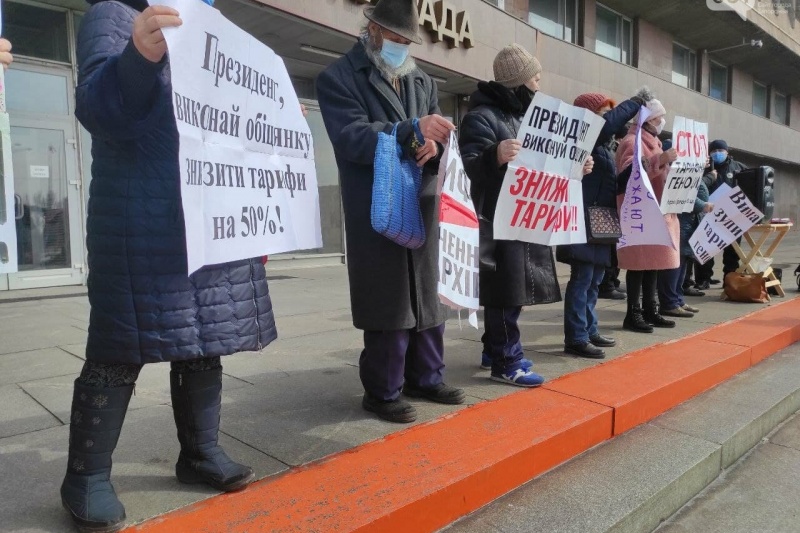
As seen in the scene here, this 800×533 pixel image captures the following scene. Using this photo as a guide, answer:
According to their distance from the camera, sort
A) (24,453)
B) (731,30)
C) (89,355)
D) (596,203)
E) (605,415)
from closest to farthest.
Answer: (89,355)
(24,453)
(605,415)
(596,203)
(731,30)

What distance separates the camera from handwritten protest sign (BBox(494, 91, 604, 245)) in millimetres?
3332

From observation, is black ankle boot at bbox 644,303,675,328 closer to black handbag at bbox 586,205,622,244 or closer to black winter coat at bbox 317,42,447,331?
black handbag at bbox 586,205,622,244

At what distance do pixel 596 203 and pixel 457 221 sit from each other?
208 cm

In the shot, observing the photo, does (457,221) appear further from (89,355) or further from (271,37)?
(271,37)

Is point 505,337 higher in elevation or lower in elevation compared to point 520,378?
higher

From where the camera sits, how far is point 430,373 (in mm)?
3197

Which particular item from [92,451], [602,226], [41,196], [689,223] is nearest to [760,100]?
[689,223]

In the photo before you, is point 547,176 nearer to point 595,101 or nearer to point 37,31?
point 595,101

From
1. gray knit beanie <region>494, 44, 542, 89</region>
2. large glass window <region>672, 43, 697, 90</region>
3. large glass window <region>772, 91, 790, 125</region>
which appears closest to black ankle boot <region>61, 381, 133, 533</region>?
gray knit beanie <region>494, 44, 542, 89</region>

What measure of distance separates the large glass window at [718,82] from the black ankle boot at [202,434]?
23.8 m

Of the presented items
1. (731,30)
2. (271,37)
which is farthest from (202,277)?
(731,30)

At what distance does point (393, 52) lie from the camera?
2.82 metres

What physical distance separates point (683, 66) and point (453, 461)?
21.4 metres

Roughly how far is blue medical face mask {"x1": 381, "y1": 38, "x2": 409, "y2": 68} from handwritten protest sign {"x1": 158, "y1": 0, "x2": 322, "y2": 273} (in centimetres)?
65
